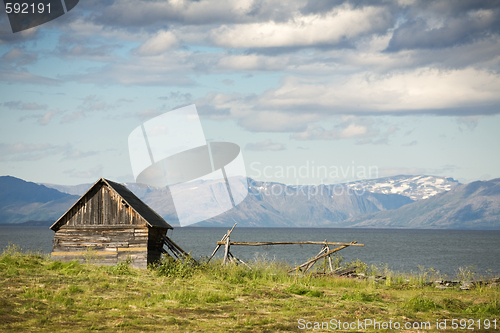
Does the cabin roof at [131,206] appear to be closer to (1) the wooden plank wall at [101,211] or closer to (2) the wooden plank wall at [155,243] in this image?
(1) the wooden plank wall at [101,211]

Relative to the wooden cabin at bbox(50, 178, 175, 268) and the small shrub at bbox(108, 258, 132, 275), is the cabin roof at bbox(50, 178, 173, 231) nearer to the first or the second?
the wooden cabin at bbox(50, 178, 175, 268)

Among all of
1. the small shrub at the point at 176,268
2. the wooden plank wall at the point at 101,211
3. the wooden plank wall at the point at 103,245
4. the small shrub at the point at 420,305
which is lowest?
the small shrub at the point at 420,305

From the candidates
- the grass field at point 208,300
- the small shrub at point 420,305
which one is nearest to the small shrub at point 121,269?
the grass field at point 208,300

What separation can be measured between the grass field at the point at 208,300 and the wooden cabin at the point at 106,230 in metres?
1.99

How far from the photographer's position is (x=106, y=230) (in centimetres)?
3200

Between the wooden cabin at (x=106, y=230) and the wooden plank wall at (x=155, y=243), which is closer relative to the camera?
the wooden cabin at (x=106, y=230)

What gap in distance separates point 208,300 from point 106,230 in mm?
13394

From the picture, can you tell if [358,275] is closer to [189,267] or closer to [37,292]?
[189,267]

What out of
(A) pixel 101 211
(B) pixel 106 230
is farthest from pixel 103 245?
(A) pixel 101 211

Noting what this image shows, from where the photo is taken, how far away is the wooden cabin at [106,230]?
31484 mm

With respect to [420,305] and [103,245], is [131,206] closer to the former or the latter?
[103,245]

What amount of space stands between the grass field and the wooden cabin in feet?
6.53

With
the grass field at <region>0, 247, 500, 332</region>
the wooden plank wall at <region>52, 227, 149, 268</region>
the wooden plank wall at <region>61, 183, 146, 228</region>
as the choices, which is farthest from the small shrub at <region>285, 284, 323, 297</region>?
the wooden plank wall at <region>61, 183, 146, 228</region>

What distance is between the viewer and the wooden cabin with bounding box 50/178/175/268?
31.5 meters
